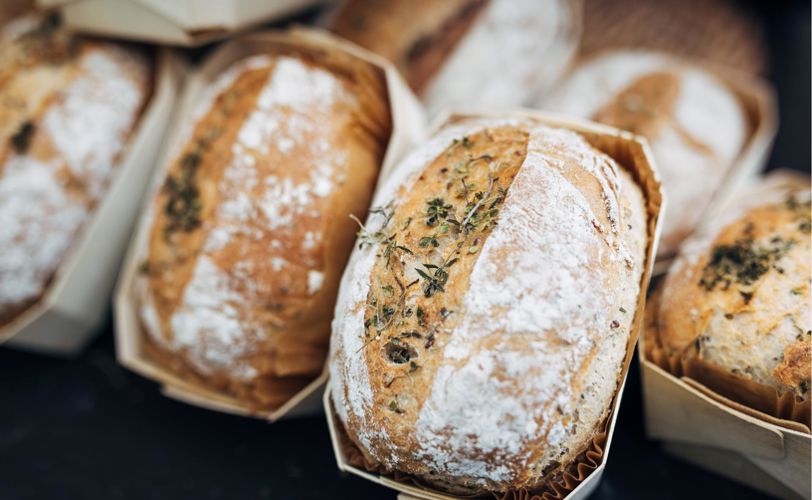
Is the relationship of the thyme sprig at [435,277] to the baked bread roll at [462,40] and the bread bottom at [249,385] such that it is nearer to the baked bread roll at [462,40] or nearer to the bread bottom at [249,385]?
the bread bottom at [249,385]

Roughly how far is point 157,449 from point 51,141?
1.06m

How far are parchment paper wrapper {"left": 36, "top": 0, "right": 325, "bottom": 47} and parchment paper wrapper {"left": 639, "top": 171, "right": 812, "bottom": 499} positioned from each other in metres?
1.53

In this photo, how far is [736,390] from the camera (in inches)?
54.5

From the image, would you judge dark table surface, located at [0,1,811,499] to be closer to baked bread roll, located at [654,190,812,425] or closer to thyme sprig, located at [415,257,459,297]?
baked bread roll, located at [654,190,812,425]

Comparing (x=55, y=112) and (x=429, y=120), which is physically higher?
(x=429, y=120)

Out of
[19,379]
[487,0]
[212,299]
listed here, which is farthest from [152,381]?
[487,0]

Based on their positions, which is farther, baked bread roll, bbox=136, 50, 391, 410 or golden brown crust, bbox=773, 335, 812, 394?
baked bread roll, bbox=136, 50, 391, 410

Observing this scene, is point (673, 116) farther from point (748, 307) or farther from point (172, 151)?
point (172, 151)

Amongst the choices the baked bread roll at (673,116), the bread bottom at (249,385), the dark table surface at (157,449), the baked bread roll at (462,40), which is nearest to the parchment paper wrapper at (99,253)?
the dark table surface at (157,449)

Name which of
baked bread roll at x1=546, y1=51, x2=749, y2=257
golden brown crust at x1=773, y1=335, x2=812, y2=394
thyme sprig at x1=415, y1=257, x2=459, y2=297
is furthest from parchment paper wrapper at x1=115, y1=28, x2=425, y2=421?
golden brown crust at x1=773, y1=335, x2=812, y2=394

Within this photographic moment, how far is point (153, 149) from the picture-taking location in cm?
209

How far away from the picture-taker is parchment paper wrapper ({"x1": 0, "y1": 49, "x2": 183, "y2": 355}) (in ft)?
6.34

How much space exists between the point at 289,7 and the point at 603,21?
1349 millimetres

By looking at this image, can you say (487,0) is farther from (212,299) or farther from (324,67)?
(212,299)
